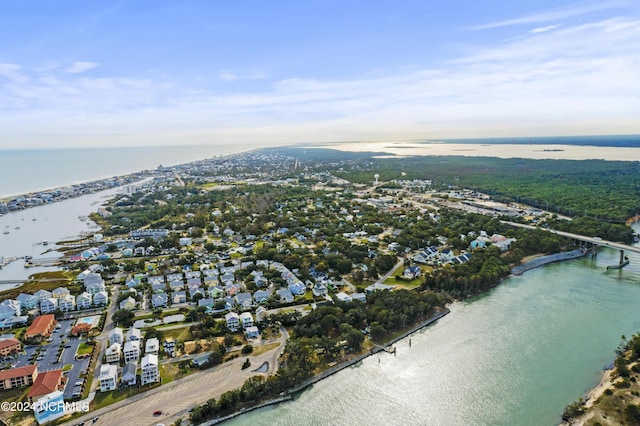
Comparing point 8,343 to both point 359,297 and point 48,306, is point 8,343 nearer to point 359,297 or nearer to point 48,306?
point 48,306

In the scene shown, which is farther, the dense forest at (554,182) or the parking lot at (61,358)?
the dense forest at (554,182)

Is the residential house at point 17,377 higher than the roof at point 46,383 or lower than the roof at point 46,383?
lower

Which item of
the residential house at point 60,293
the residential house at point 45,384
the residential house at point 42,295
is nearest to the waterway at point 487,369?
the residential house at point 45,384

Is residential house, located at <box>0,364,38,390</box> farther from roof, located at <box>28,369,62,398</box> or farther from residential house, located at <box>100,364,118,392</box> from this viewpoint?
residential house, located at <box>100,364,118,392</box>

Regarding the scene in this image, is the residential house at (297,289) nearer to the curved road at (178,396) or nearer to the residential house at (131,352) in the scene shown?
the curved road at (178,396)

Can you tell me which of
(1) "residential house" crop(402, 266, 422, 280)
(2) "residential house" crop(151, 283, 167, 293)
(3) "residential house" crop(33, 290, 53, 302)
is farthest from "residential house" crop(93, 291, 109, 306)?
(1) "residential house" crop(402, 266, 422, 280)
